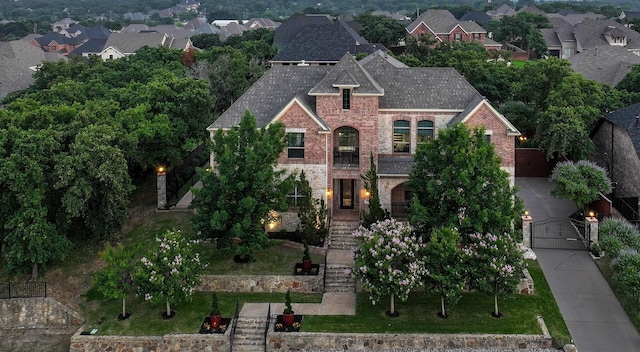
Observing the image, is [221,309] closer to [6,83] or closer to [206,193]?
[206,193]

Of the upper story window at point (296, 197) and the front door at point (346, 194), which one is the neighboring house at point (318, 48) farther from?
the upper story window at point (296, 197)

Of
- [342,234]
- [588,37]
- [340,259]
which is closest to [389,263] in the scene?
[340,259]

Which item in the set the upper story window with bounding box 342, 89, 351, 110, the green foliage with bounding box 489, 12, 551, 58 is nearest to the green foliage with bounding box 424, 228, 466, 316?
the upper story window with bounding box 342, 89, 351, 110

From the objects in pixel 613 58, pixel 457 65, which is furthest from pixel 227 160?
pixel 613 58

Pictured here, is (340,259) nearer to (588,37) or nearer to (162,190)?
(162,190)

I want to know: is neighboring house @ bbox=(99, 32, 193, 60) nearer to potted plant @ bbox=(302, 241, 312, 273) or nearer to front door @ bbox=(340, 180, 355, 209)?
front door @ bbox=(340, 180, 355, 209)

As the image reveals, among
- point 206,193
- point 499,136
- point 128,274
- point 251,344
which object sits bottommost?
point 251,344

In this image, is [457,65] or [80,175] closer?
[80,175]
